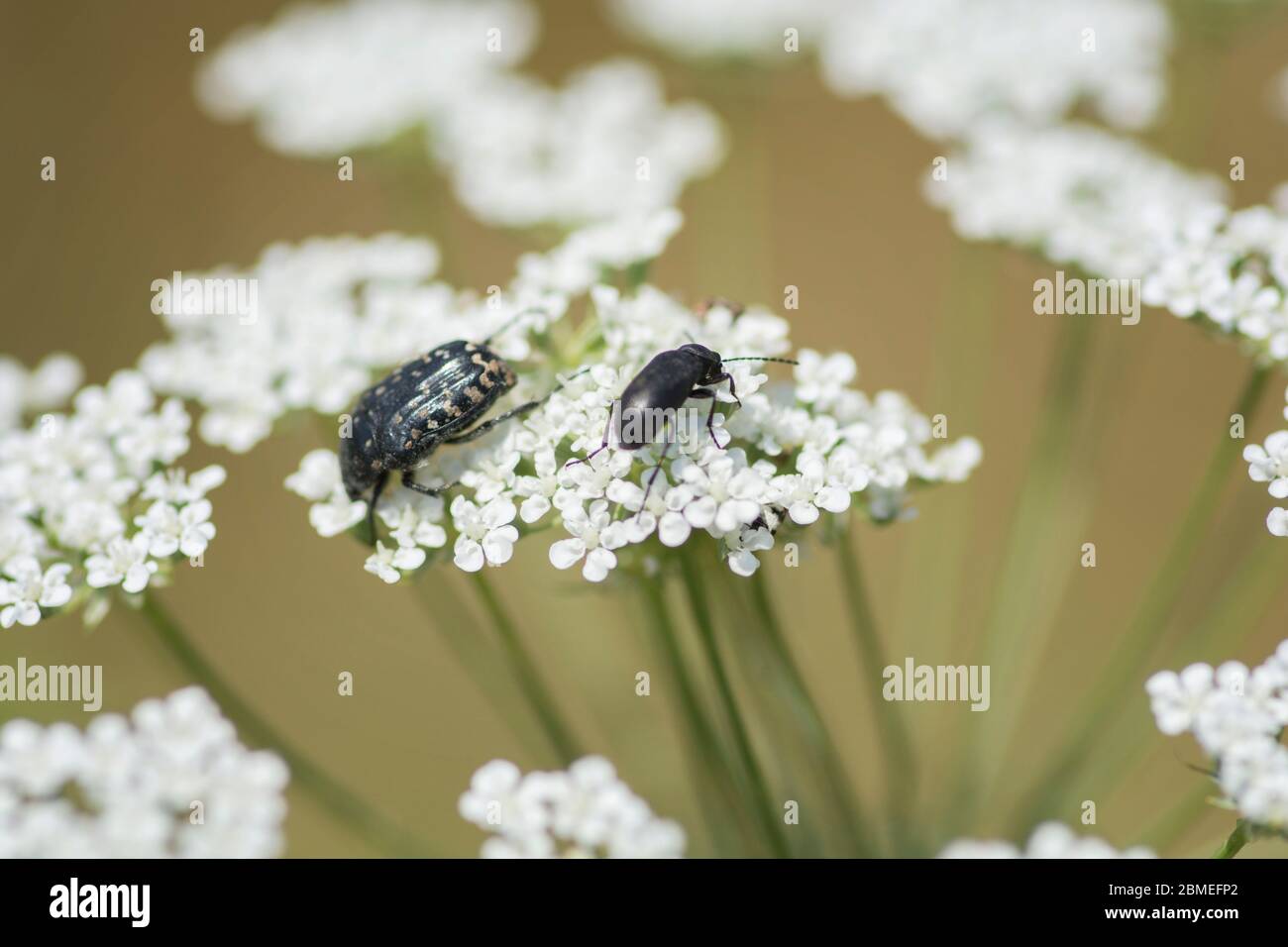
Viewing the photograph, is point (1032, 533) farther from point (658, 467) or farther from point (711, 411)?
point (658, 467)

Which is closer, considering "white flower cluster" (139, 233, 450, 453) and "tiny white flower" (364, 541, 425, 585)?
"tiny white flower" (364, 541, 425, 585)

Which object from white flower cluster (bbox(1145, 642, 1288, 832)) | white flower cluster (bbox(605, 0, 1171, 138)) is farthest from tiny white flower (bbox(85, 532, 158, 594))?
white flower cluster (bbox(605, 0, 1171, 138))

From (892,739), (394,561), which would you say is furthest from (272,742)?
(892,739)

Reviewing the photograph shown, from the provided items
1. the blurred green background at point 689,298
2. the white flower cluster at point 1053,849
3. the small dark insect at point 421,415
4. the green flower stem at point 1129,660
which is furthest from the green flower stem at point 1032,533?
the small dark insect at point 421,415

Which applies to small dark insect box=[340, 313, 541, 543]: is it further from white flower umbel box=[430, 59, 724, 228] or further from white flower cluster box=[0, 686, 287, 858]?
white flower umbel box=[430, 59, 724, 228]

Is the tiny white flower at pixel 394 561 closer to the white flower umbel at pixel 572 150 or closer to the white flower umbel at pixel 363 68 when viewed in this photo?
the white flower umbel at pixel 572 150

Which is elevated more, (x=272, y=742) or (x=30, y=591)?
(x=30, y=591)

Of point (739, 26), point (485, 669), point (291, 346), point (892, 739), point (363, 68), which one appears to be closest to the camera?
point (291, 346)
